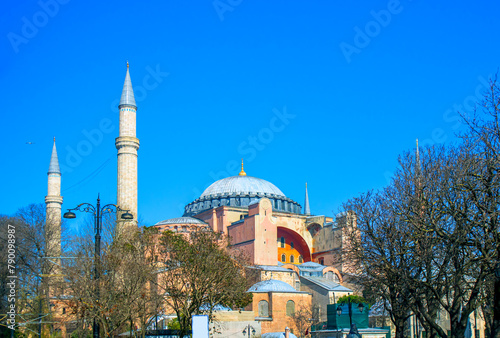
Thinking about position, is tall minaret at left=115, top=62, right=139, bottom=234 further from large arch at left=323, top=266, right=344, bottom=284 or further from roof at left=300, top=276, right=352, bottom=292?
large arch at left=323, top=266, right=344, bottom=284

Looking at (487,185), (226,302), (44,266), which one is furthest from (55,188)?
(487,185)

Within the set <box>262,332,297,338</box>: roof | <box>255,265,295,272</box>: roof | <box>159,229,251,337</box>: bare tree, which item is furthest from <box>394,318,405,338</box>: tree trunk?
<box>255,265,295,272</box>: roof

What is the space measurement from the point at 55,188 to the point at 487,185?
39088mm

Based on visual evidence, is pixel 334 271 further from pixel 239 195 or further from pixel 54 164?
pixel 54 164

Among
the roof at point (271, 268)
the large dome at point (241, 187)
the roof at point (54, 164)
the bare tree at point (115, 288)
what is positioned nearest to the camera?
the bare tree at point (115, 288)

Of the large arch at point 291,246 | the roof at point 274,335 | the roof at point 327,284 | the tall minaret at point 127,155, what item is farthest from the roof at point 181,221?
the roof at point 274,335

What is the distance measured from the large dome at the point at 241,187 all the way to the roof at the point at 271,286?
57.2 feet

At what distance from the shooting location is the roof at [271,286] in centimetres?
3859

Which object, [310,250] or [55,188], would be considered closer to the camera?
[55,188]

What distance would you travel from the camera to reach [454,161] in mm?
17031

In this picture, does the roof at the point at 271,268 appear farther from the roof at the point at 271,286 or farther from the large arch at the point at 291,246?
the large arch at the point at 291,246

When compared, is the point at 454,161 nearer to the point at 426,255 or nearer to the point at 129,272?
the point at 426,255

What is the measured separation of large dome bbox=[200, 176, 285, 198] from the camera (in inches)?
2249

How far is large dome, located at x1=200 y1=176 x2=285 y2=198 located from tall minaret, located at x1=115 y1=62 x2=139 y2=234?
17.7 m
